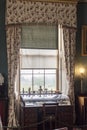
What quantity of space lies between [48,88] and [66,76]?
63 cm

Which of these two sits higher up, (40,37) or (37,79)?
(40,37)

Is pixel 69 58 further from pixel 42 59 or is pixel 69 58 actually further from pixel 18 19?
pixel 18 19

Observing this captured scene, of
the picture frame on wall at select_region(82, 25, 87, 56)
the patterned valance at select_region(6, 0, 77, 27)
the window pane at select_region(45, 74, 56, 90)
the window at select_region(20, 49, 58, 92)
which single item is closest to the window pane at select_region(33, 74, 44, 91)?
the window at select_region(20, 49, 58, 92)

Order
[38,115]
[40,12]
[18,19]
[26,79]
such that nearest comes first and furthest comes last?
[38,115] → [18,19] → [40,12] → [26,79]

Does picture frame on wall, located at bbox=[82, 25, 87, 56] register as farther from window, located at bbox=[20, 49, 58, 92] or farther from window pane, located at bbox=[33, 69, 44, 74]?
window pane, located at bbox=[33, 69, 44, 74]

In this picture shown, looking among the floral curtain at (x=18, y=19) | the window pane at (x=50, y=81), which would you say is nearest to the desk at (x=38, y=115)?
the floral curtain at (x=18, y=19)

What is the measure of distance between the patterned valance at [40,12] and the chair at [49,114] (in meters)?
2.25

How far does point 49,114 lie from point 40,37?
2.15 m

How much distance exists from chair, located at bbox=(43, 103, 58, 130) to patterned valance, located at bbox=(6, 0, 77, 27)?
225 centimetres

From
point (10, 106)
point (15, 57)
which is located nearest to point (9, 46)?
point (15, 57)

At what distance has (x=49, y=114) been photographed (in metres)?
7.26

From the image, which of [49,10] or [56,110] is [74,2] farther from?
[56,110]

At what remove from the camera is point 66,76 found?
8336 millimetres

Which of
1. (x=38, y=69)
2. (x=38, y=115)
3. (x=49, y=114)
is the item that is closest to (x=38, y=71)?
(x=38, y=69)
